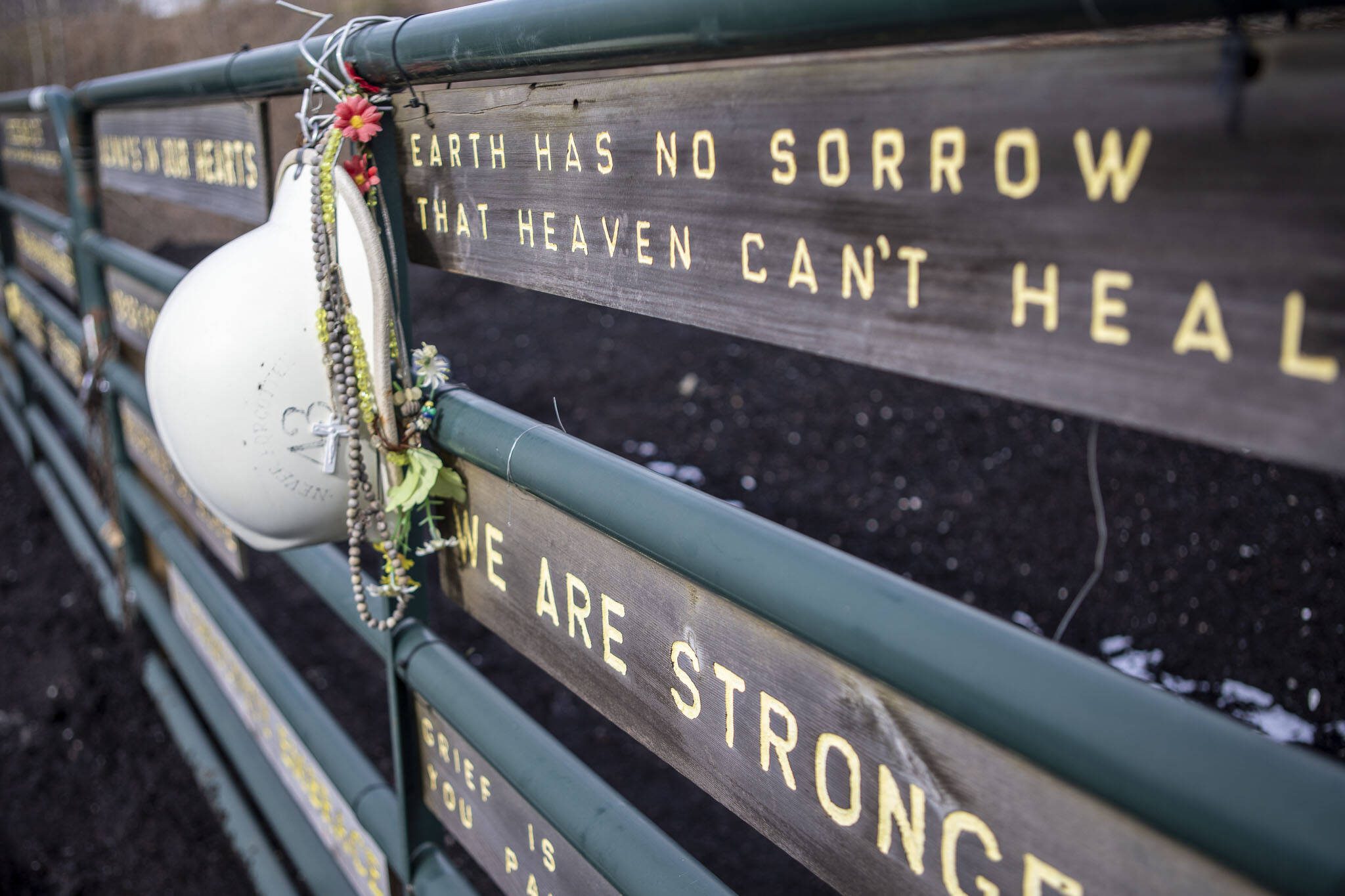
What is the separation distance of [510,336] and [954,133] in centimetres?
561

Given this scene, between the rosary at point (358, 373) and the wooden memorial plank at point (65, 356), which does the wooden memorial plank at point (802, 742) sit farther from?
the wooden memorial plank at point (65, 356)

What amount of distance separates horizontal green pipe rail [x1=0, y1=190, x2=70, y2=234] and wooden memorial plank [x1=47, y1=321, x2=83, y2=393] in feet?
1.23

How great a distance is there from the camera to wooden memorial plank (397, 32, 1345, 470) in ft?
1.65

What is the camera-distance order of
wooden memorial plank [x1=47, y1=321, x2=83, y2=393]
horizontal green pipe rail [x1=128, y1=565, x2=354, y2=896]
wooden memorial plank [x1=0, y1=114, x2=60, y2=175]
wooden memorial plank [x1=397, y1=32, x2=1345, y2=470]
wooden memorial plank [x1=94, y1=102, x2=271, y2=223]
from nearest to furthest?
wooden memorial plank [x1=397, y1=32, x2=1345, y2=470], wooden memorial plank [x1=94, y1=102, x2=271, y2=223], horizontal green pipe rail [x1=128, y1=565, x2=354, y2=896], wooden memorial plank [x1=0, y1=114, x2=60, y2=175], wooden memorial plank [x1=47, y1=321, x2=83, y2=393]

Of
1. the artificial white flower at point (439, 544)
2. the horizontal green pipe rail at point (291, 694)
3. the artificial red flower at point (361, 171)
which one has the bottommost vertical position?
the horizontal green pipe rail at point (291, 694)

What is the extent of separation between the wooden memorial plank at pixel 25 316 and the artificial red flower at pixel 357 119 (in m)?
3.57

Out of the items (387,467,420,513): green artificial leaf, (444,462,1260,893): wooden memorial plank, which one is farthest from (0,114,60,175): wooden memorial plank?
(444,462,1260,893): wooden memorial plank

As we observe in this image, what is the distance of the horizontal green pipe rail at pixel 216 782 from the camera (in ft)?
7.88

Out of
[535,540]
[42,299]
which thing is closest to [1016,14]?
[535,540]

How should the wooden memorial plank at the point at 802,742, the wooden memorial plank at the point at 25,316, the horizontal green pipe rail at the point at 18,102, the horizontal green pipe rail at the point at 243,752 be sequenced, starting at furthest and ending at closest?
the wooden memorial plank at the point at 25,316 < the horizontal green pipe rail at the point at 18,102 < the horizontal green pipe rail at the point at 243,752 < the wooden memorial plank at the point at 802,742

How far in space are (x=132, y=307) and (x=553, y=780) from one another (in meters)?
2.03

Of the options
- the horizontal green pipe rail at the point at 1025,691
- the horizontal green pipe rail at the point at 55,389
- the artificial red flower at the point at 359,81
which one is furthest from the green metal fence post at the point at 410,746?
the horizontal green pipe rail at the point at 55,389

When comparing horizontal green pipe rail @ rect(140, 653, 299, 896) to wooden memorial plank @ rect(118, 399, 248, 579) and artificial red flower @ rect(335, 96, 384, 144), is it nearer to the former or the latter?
wooden memorial plank @ rect(118, 399, 248, 579)

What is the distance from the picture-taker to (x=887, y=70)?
0.66 metres
